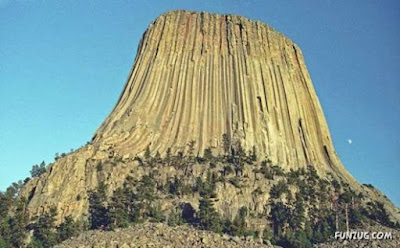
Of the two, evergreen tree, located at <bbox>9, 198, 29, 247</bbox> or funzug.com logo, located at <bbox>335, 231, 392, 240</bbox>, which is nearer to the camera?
funzug.com logo, located at <bbox>335, 231, 392, 240</bbox>

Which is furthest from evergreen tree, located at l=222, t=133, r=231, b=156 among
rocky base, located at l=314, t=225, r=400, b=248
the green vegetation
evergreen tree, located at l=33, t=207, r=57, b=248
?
evergreen tree, located at l=33, t=207, r=57, b=248

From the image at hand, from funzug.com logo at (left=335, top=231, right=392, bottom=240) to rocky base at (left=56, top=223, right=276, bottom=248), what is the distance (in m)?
8.74

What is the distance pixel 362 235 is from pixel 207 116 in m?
29.4

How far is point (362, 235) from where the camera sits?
51.2m

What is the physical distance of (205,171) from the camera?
210 feet

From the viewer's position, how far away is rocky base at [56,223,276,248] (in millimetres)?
42688

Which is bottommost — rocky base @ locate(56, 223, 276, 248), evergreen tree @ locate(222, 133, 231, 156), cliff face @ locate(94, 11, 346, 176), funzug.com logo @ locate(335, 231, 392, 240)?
rocky base @ locate(56, 223, 276, 248)

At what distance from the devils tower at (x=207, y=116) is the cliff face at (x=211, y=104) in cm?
14

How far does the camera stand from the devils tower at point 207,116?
198ft

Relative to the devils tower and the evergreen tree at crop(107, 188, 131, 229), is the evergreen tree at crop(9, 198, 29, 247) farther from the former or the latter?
the evergreen tree at crop(107, 188, 131, 229)

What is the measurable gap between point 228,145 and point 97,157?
16.9m

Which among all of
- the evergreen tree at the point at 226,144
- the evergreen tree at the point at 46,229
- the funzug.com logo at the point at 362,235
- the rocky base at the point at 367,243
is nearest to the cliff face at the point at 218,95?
the evergreen tree at the point at 226,144

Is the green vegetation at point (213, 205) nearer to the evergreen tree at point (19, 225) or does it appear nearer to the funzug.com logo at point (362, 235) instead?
the evergreen tree at point (19, 225)

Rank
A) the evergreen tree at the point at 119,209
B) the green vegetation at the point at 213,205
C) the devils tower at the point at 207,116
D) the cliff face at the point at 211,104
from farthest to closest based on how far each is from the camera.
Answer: the cliff face at the point at 211,104
the devils tower at the point at 207,116
the green vegetation at the point at 213,205
the evergreen tree at the point at 119,209
